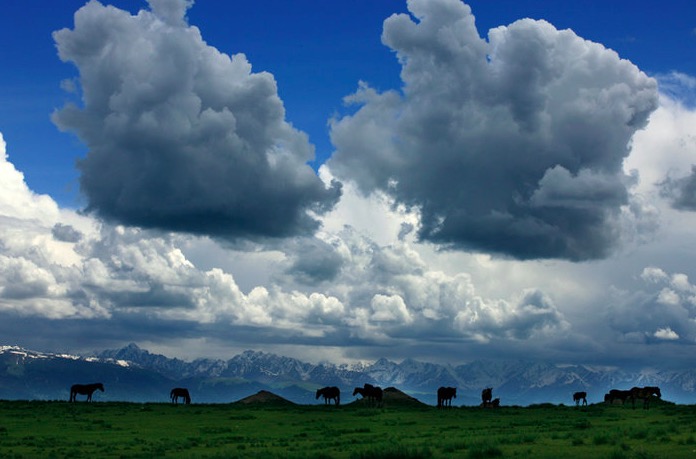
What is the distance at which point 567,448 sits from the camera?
42.1 m

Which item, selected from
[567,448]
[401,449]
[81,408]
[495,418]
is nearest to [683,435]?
[567,448]

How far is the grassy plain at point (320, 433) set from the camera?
1671 inches

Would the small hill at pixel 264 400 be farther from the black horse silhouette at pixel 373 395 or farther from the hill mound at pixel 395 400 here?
the black horse silhouette at pixel 373 395

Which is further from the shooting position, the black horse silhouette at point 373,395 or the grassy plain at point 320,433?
the black horse silhouette at point 373,395

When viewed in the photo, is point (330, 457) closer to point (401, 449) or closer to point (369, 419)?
point (401, 449)

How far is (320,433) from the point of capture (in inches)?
2586

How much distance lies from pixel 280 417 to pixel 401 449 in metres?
52.5

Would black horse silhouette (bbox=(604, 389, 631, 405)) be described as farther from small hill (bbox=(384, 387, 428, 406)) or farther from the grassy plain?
small hill (bbox=(384, 387, 428, 406))

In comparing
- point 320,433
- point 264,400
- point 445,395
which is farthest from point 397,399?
point 320,433

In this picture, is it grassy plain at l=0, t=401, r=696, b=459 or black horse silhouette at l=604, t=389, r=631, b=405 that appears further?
black horse silhouette at l=604, t=389, r=631, b=405

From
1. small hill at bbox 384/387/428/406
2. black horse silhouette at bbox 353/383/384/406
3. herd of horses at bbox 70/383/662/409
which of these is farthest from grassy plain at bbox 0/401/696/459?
small hill at bbox 384/387/428/406

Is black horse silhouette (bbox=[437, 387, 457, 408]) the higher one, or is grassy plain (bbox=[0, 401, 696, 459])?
black horse silhouette (bbox=[437, 387, 457, 408])

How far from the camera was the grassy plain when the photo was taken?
4244 centimetres

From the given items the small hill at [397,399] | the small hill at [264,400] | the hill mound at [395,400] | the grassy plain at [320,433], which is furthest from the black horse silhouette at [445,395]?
the small hill at [264,400]
